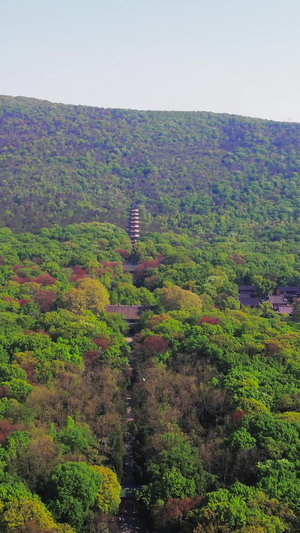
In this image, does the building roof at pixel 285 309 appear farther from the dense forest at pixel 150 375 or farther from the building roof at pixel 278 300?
the dense forest at pixel 150 375

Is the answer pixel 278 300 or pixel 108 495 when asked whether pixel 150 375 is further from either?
pixel 278 300

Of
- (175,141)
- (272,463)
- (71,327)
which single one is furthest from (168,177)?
→ (272,463)

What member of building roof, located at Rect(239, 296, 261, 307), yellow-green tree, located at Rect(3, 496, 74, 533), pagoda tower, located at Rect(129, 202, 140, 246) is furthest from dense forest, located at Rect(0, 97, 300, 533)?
pagoda tower, located at Rect(129, 202, 140, 246)

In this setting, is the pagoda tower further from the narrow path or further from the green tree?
the green tree

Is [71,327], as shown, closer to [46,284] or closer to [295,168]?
[46,284]

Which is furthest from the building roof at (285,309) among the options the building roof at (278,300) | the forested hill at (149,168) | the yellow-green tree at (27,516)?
the yellow-green tree at (27,516)

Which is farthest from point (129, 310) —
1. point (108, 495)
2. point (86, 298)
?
point (108, 495)
